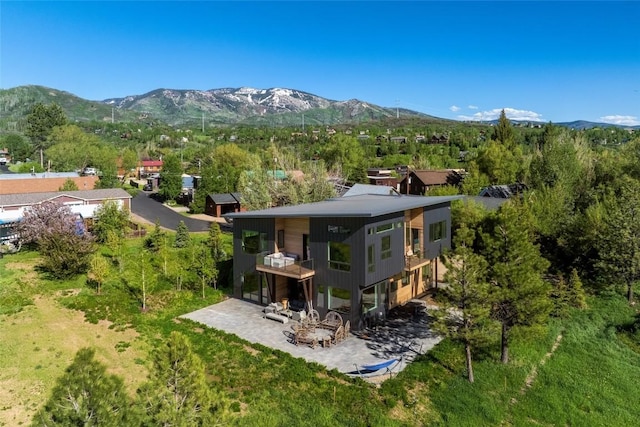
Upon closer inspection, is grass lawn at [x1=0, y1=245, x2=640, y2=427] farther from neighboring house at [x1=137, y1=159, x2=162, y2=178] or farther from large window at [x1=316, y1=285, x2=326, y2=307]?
neighboring house at [x1=137, y1=159, x2=162, y2=178]

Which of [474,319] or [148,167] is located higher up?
[148,167]

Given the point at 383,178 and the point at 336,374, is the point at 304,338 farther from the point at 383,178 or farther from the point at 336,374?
the point at 383,178

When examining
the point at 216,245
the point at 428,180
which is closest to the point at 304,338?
the point at 216,245

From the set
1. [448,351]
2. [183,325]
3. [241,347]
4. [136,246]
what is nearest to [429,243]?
[448,351]

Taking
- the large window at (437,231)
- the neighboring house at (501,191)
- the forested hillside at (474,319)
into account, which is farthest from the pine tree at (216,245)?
the neighboring house at (501,191)

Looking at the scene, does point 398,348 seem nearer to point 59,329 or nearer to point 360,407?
point 360,407

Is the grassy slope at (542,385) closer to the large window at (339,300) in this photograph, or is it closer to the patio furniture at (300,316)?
the large window at (339,300)
